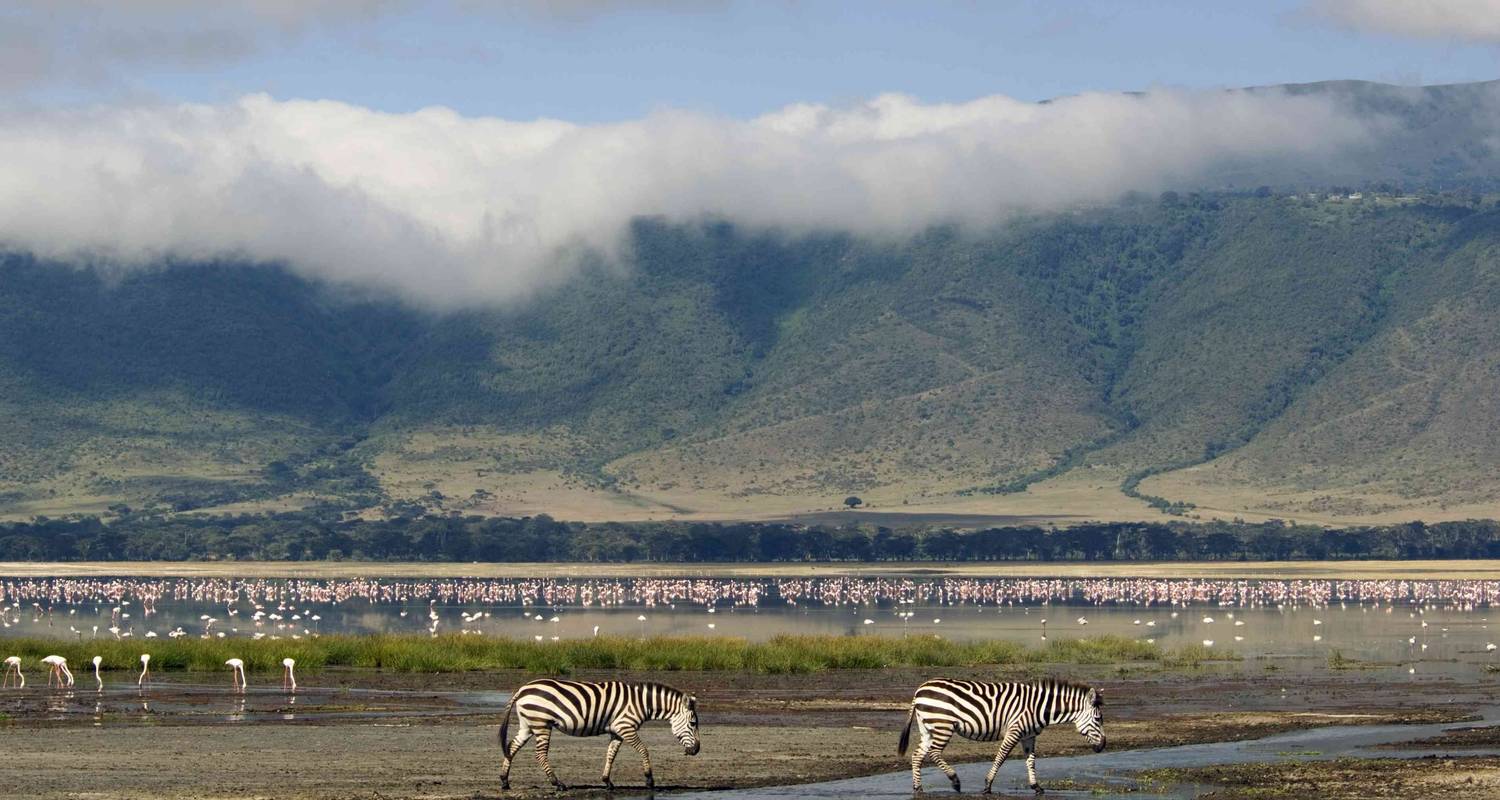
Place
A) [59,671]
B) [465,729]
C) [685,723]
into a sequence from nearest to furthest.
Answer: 1. [685,723]
2. [465,729]
3. [59,671]

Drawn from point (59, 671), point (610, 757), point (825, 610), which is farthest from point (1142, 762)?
point (825, 610)

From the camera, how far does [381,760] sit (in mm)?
28875

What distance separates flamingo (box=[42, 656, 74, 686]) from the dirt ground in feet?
1.27

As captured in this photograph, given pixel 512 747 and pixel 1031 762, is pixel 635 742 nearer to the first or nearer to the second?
pixel 512 747

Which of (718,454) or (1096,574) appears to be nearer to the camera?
(1096,574)

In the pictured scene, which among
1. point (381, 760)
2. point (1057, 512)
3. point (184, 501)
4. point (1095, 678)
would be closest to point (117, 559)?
point (184, 501)

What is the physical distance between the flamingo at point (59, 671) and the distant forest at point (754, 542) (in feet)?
361

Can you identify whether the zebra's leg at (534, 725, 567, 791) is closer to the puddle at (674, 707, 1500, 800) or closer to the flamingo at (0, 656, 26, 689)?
the puddle at (674, 707, 1500, 800)

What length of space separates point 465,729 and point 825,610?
54103mm

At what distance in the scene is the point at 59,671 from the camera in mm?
42188

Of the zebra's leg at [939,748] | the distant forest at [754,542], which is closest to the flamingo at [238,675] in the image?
the zebra's leg at [939,748]

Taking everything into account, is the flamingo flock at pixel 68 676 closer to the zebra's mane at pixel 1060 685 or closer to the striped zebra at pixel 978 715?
the striped zebra at pixel 978 715

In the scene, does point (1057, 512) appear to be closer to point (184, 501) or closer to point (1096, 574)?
point (1096, 574)

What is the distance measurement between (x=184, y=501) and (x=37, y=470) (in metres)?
14.2
